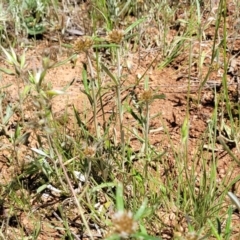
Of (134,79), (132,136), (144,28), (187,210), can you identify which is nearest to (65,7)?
(144,28)

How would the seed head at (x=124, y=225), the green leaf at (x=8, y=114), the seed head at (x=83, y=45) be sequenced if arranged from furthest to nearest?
the green leaf at (x=8, y=114), the seed head at (x=83, y=45), the seed head at (x=124, y=225)

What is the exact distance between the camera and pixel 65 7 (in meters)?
2.23

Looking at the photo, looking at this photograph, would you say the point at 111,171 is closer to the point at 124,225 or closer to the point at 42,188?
the point at 42,188

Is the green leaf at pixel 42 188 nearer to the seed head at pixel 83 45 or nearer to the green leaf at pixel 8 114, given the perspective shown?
the green leaf at pixel 8 114

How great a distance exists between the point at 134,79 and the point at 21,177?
0.61 m

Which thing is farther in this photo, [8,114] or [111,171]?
[8,114]

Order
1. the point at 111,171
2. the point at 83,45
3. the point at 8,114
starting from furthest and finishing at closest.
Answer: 1. the point at 8,114
2. the point at 111,171
3. the point at 83,45

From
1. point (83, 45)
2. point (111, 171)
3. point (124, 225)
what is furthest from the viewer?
point (111, 171)

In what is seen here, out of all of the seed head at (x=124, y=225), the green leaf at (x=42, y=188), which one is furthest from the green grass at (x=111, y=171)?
the seed head at (x=124, y=225)

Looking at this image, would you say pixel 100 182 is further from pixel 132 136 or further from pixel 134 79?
pixel 134 79

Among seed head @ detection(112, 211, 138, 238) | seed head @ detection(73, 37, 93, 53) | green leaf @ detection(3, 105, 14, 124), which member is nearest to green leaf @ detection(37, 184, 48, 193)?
green leaf @ detection(3, 105, 14, 124)

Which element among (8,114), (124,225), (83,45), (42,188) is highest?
(83,45)

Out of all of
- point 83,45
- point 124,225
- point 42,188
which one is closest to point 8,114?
point 42,188

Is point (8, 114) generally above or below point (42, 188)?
above
